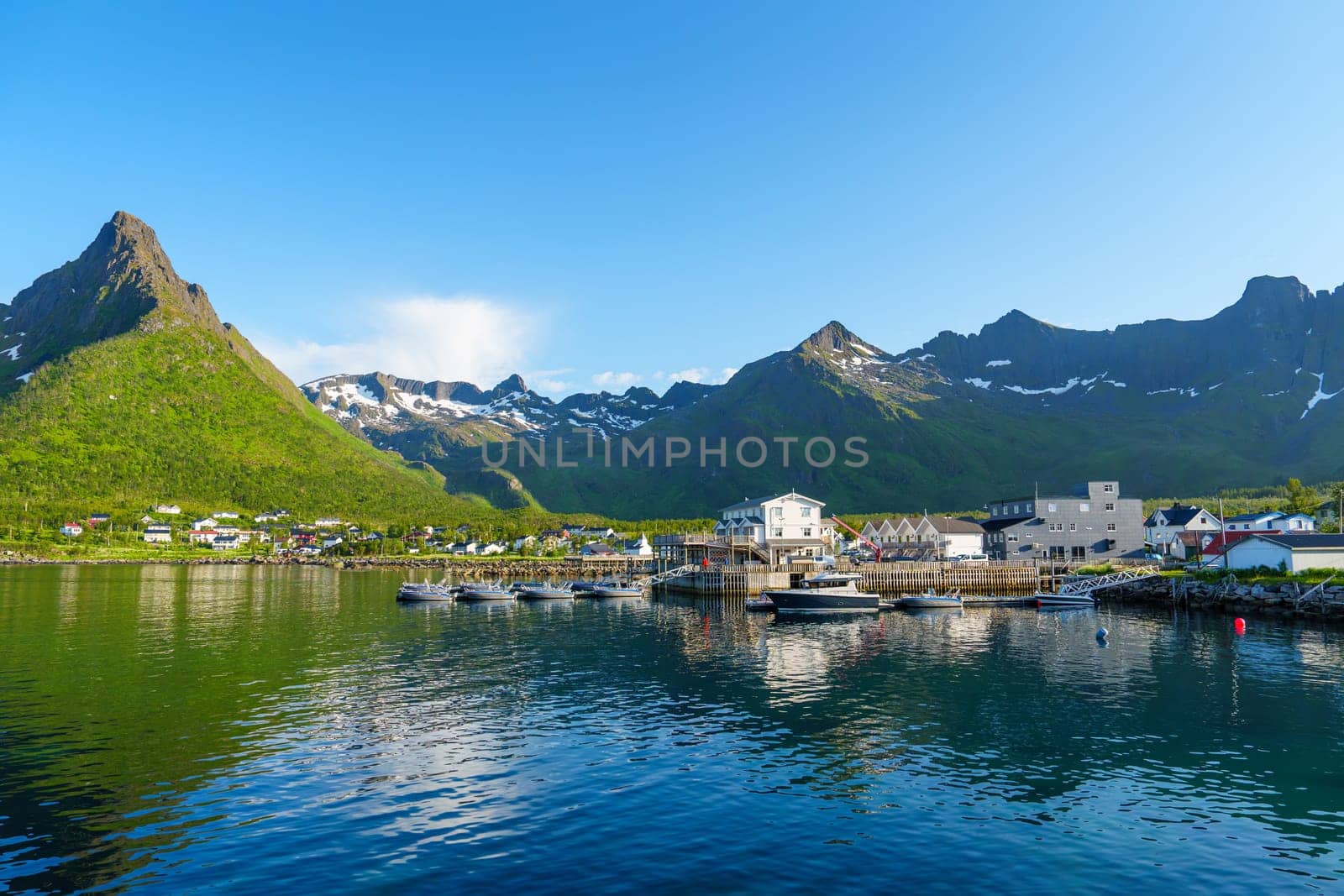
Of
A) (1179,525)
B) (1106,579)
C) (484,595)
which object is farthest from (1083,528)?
(484,595)

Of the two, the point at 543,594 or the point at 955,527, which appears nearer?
the point at 543,594

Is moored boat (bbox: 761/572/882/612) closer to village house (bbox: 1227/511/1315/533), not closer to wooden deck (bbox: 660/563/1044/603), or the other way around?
wooden deck (bbox: 660/563/1044/603)

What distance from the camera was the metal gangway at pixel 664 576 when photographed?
406 feet

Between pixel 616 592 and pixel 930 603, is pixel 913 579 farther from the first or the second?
pixel 616 592

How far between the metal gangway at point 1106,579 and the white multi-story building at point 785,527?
4081 centimetres

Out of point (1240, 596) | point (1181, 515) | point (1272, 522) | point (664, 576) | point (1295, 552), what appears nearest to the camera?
point (1240, 596)

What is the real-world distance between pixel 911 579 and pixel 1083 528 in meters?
40.5

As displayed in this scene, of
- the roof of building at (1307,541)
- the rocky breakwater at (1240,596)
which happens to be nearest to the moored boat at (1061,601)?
the rocky breakwater at (1240,596)

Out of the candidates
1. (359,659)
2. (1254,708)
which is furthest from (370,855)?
(1254,708)

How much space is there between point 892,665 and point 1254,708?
1987 cm

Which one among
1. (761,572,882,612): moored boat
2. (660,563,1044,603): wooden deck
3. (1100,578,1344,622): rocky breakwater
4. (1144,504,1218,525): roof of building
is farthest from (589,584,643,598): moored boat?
(1144,504,1218,525): roof of building

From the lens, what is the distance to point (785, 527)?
137750 mm

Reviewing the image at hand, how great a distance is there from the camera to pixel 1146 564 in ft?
365

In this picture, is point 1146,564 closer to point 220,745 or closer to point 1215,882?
point 1215,882
